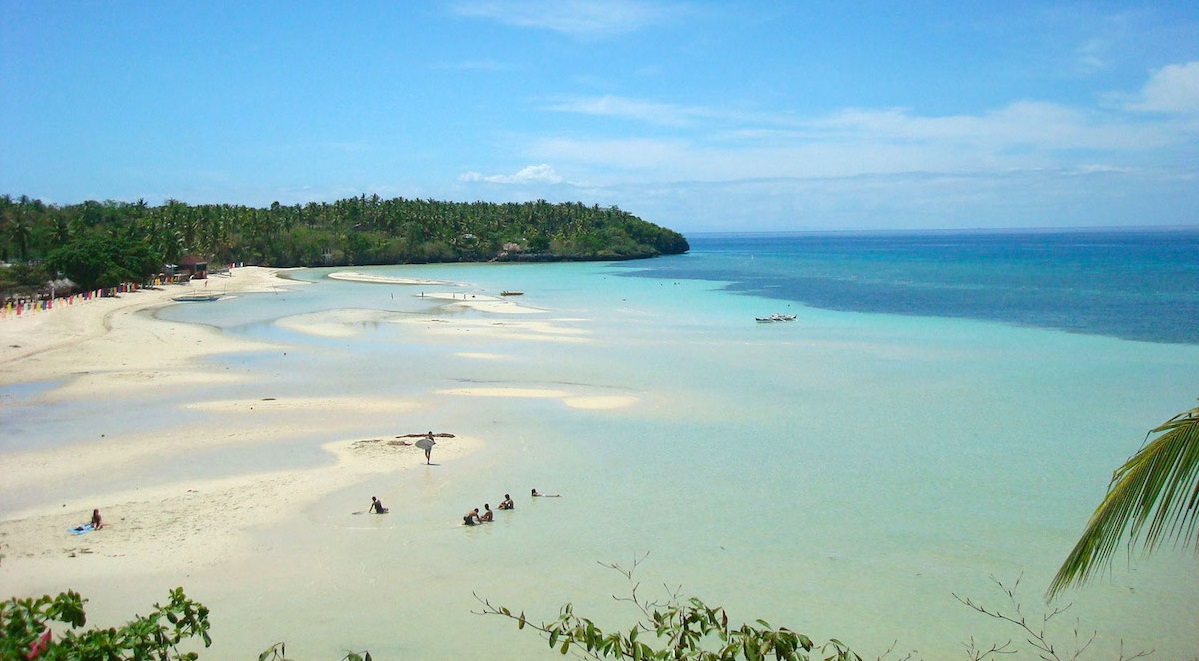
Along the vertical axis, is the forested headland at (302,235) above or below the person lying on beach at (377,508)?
above

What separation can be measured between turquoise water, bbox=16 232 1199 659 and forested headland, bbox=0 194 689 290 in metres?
29.0

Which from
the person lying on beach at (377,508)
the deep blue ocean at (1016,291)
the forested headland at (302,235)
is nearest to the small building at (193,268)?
the forested headland at (302,235)

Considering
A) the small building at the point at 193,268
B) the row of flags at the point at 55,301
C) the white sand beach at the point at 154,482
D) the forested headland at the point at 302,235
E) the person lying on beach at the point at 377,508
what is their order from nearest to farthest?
the white sand beach at the point at 154,482 < the person lying on beach at the point at 377,508 < the row of flags at the point at 55,301 < the forested headland at the point at 302,235 < the small building at the point at 193,268

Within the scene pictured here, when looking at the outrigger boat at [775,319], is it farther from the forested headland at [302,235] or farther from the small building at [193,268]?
the small building at [193,268]

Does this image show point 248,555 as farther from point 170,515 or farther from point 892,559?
point 892,559

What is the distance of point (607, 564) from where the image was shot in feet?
41.8


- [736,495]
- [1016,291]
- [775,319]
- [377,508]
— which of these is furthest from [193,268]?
[736,495]

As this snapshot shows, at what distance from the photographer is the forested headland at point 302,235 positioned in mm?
56312

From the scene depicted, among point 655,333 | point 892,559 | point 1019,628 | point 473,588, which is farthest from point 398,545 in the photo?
point 655,333

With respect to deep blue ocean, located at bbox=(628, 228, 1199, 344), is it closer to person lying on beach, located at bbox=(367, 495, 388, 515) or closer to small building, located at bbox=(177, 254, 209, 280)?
person lying on beach, located at bbox=(367, 495, 388, 515)

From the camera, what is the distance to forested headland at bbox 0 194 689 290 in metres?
56.3

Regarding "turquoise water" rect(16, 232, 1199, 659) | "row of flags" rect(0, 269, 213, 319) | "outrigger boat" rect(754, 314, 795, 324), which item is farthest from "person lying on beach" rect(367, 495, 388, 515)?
"row of flags" rect(0, 269, 213, 319)

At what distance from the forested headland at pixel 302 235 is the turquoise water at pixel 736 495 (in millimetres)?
28976

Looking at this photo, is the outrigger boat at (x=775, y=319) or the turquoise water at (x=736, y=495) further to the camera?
the outrigger boat at (x=775, y=319)
